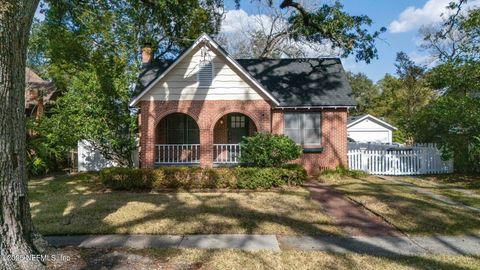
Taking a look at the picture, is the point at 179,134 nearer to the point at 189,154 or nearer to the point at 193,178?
the point at 189,154

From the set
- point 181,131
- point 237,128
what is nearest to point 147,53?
point 181,131

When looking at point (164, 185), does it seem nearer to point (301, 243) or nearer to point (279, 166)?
point (279, 166)

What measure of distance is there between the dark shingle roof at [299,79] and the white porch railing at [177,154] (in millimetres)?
2965

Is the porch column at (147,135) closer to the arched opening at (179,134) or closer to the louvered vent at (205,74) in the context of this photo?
the arched opening at (179,134)

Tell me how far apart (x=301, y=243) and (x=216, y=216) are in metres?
2.58

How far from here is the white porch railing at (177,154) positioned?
1584 cm

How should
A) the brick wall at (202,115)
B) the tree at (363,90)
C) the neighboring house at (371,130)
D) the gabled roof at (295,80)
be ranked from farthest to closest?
the tree at (363,90) < the neighboring house at (371,130) < the gabled roof at (295,80) < the brick wall at (202,115)

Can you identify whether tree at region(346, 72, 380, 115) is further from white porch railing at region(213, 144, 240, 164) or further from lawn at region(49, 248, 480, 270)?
lawn at region(49, 248, 480, 270)

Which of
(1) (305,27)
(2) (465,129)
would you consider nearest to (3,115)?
(1) (305,27)

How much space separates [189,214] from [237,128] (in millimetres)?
9538

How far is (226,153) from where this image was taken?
53.6ft

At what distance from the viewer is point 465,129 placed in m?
15.1

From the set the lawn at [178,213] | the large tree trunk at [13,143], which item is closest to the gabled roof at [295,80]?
the lawn at [178,213]

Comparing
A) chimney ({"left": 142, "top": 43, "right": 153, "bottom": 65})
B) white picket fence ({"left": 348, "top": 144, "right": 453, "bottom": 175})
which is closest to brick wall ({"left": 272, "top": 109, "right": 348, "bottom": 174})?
white picket fence ({"left": 348, "top": 144, "right": 453, "bottom": 175})
